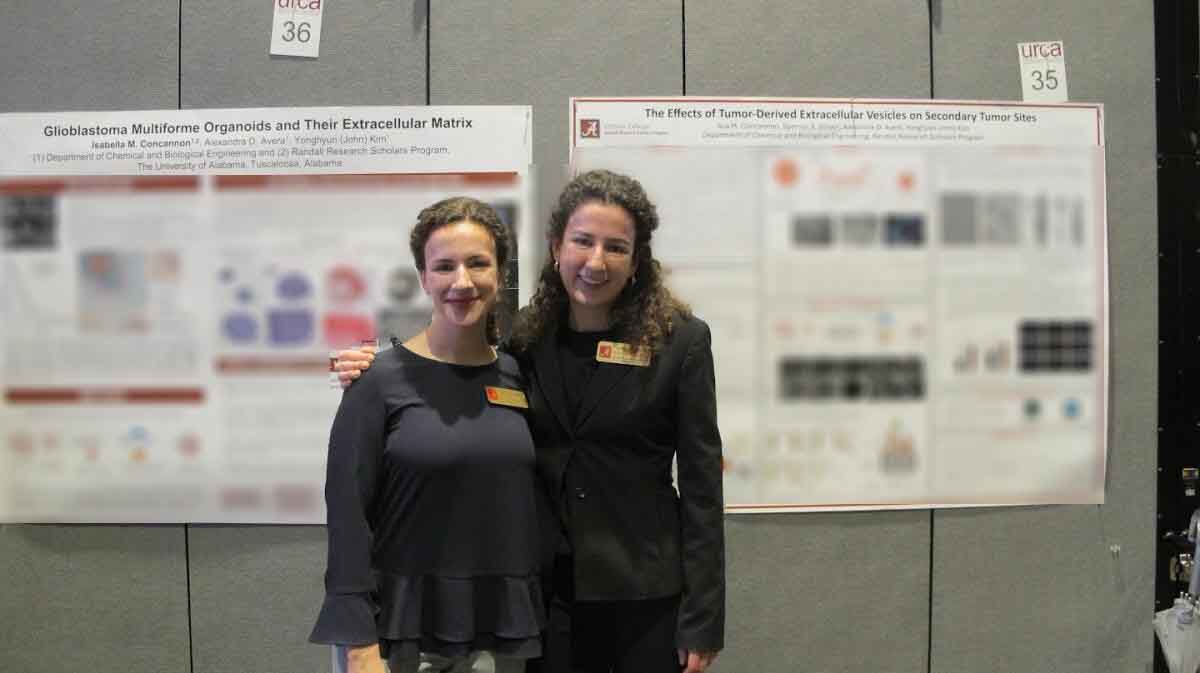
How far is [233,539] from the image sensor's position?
224 cm

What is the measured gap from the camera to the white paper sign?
7.39ft

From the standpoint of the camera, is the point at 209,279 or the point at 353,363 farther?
the point at 209,279

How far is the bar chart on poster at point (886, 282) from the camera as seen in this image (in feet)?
7.25

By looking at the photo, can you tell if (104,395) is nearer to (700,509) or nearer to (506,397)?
(506,397)

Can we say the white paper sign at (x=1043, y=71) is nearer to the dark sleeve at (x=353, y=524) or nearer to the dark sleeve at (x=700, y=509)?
the dark sleeve at (x=700, y=509)

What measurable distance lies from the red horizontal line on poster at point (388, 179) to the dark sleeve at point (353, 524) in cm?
105

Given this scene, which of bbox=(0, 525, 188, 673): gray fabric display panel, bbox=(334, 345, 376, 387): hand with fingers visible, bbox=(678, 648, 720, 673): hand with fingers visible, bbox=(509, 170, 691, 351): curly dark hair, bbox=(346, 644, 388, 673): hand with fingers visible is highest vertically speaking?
bbox=(509, 170, 691, 351): curly dark hair

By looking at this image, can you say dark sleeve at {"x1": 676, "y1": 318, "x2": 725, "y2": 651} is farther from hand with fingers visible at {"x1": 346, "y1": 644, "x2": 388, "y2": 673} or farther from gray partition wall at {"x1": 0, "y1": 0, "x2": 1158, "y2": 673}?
gray partition wall at {"x1": 0, "y1": 0, "x2": 1158, "y2": 673}

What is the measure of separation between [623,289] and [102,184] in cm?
186

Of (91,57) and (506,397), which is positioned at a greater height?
(91,57)

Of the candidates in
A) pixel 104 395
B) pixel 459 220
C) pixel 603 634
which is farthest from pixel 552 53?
pixel 104 395

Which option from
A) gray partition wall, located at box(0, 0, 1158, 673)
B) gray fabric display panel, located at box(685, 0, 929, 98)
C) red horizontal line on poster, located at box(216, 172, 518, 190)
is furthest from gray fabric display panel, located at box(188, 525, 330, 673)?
gray fabric display panel, located at box(685, 0, 929, 98)

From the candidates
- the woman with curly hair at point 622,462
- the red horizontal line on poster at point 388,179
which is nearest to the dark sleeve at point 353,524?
the woman with curly hair at point 622,462

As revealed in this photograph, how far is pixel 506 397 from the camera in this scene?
1.40 metres
